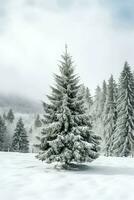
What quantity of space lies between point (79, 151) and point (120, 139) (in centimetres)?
2618

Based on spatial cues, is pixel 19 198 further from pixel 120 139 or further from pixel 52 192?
pixel 120 139

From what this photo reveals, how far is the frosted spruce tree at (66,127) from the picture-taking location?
16203 millimetres

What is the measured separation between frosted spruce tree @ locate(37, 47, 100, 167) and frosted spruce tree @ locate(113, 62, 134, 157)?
78.8ft

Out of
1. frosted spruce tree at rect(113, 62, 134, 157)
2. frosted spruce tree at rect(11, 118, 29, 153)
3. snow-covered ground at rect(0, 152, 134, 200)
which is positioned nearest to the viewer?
snow-covered ground at rect(0, 152, 134, 200)

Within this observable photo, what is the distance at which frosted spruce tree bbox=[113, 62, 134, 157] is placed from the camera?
134 ft

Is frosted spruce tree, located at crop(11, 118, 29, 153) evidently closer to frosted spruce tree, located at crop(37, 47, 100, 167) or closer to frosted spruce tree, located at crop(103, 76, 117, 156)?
frosted spruce tree, located at crop(103, 76, 117, 156)

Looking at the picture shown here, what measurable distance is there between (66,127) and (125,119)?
26508 millimetres

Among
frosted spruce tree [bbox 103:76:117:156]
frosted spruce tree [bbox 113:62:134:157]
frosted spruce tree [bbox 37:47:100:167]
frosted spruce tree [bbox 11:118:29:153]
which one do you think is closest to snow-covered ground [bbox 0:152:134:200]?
frosted spruce tree [bbox 37:47:100:167]

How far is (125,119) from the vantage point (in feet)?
138

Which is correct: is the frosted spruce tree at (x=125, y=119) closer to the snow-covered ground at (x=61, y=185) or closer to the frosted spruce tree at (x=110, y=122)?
the frosted spruce tree at (x=110, y=122)

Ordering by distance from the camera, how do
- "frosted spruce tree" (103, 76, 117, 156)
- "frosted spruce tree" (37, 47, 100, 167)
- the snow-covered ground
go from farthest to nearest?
"frosted spruce tree" (103, 76, 117, 156), "frosted spruce tree" (37, 47, 100, 167), the snow-covered ground

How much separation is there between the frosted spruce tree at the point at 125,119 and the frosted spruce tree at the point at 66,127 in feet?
78.8

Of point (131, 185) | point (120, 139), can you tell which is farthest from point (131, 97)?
point (131, 185)

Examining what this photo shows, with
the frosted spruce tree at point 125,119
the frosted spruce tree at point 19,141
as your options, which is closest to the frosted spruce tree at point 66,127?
the frosted spruce tree at point 125,119
